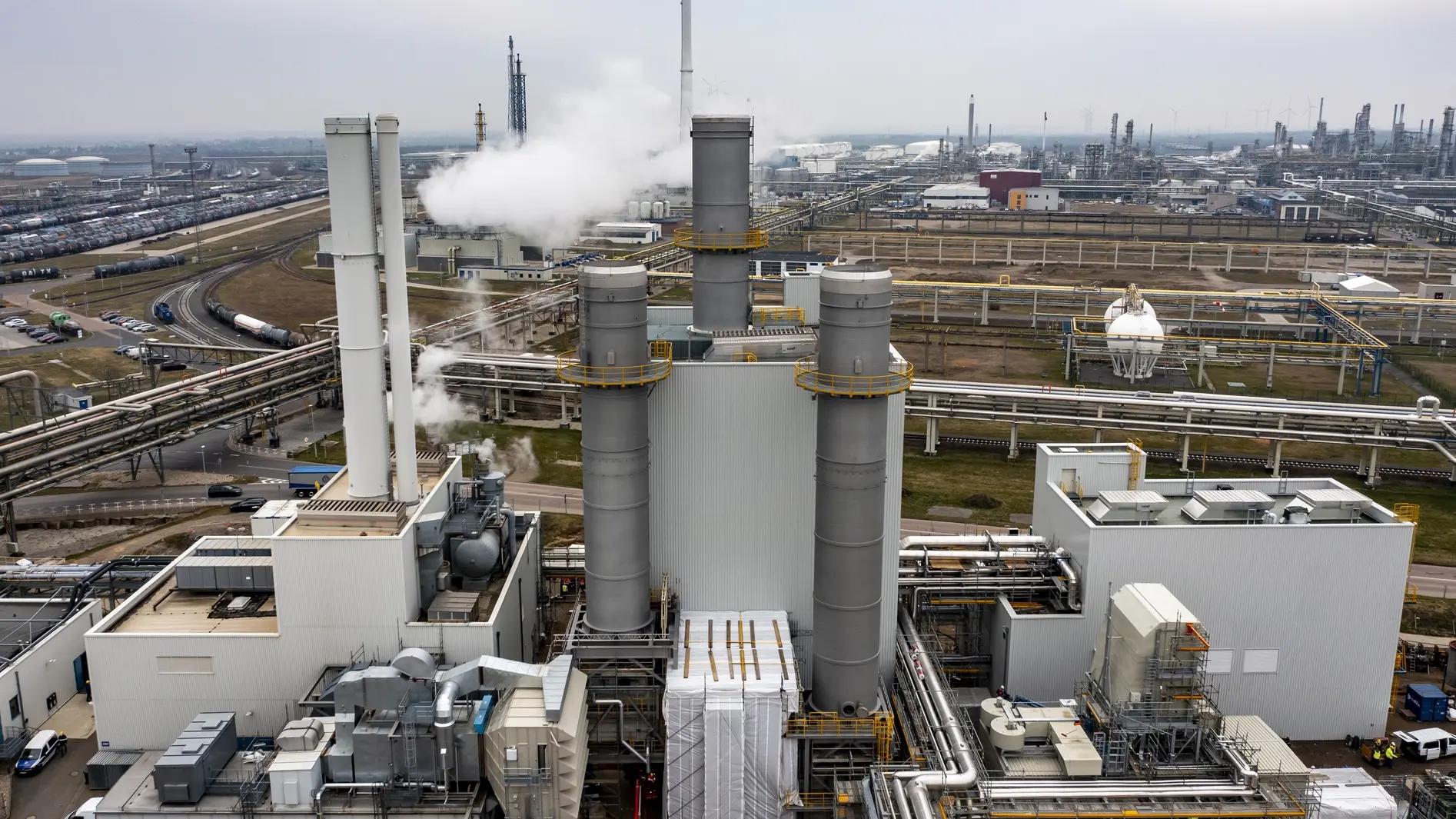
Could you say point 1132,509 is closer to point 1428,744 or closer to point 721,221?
point 1428,744

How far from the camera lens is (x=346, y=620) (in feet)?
97.1

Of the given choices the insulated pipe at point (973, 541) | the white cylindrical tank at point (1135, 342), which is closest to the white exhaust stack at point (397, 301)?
the insulated pipe at point (973, 541)

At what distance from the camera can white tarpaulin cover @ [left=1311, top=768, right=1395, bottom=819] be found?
24.8 metres

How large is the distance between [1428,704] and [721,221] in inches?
1073

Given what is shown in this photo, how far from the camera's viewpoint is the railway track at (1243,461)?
57.4 metres

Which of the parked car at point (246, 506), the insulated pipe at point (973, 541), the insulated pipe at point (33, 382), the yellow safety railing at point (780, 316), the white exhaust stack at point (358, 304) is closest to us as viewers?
the white exhaust stack at point (358, 304)

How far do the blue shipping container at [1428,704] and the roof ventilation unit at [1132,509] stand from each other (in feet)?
34.0

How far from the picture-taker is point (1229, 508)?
32438 mm

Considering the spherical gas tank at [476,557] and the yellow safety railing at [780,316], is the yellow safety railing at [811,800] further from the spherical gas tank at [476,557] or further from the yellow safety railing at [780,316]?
the yellow safety railing at [780,316]

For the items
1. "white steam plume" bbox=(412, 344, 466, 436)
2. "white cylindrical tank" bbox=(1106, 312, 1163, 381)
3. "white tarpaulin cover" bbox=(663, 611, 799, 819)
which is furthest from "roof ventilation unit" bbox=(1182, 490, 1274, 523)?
"white steam plume" bbox=(412, 344, 466, 436)

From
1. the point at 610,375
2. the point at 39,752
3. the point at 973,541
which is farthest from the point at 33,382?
the point at 973,541

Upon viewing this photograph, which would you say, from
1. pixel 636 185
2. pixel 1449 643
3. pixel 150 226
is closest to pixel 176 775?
pixel 1449 643

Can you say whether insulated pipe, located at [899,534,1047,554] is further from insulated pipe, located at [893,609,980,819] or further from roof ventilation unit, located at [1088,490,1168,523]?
insulated pipe, located at [893,609,980,819]

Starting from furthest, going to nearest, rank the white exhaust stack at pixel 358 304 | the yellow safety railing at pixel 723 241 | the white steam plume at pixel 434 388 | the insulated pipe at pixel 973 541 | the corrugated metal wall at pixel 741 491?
1. the white steam plume at pixel 434 388
2. the insulated pipe at pixel 973 541
3. the yellow safety railing at pixel 723 241
4. the white exhaust stack at pixel 358 304
5. the corrugated metal wall at pixel 741 491
